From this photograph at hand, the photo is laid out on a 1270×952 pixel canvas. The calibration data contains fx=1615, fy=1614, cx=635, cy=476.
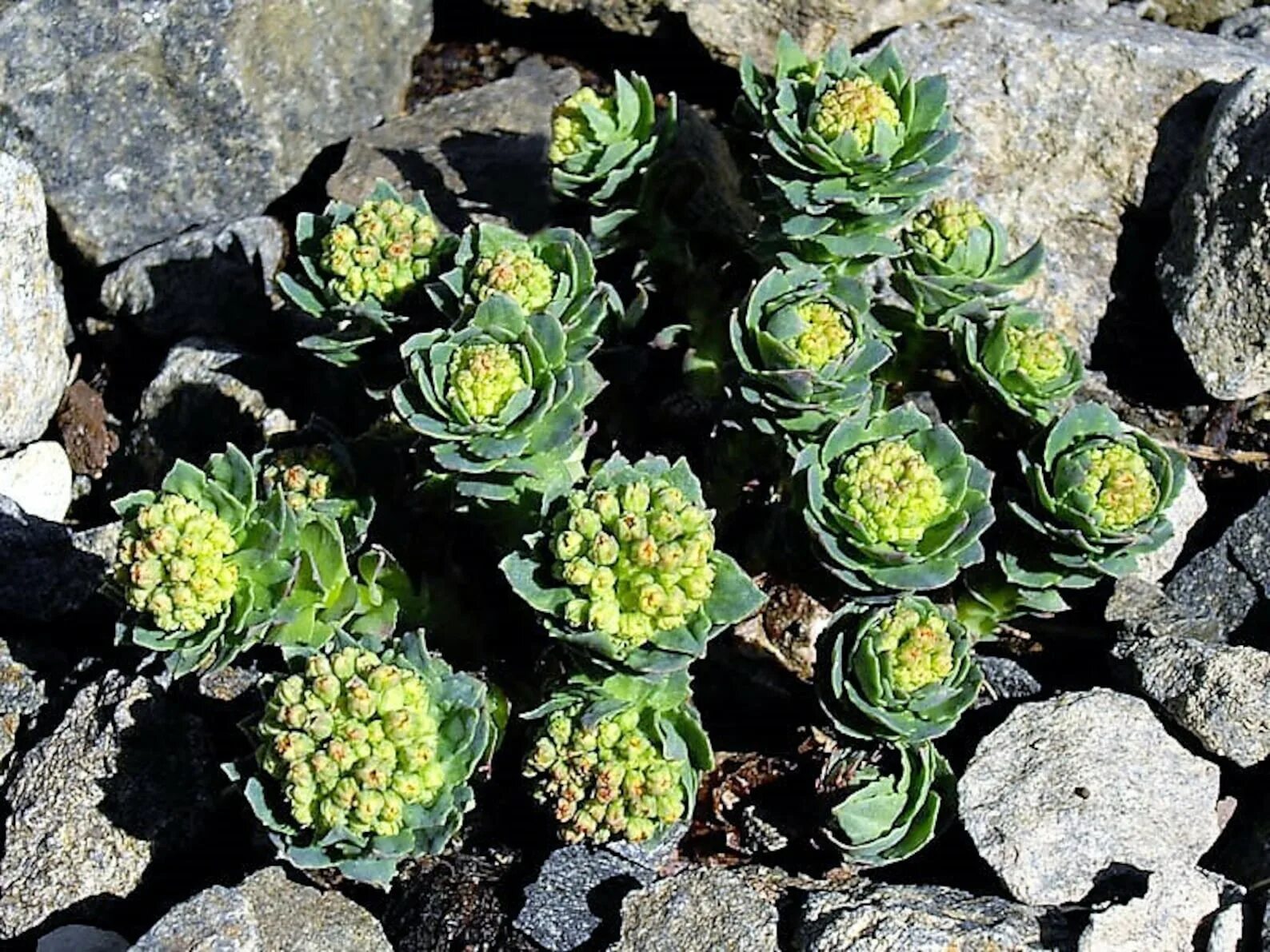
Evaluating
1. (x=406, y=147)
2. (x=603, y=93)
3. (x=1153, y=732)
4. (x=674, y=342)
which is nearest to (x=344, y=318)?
(x=674, y=342)

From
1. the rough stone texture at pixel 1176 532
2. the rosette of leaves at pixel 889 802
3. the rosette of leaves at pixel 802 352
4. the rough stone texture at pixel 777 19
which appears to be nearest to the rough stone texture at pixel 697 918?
the rosette of leaves at pixel 889 802

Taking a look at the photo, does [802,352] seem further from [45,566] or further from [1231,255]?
[45,566]

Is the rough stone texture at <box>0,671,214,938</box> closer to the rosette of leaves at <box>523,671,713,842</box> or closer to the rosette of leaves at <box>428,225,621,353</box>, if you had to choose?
the rosette of leaves at <box>523,671,713,842</box>

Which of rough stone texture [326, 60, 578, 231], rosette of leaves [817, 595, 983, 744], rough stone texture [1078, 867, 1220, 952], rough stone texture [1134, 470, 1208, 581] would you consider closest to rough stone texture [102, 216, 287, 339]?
rough stone texture [326, 60, 578, 231]

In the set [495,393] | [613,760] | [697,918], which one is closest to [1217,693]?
[697,918]

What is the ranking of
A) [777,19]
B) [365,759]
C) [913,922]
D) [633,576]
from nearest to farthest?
[365,759]
[633,576]
[913,922]
[777,19]
